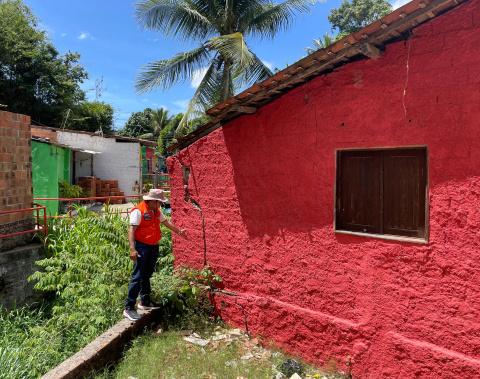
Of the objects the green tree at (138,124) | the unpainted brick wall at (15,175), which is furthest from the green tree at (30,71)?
the unpainted brick wall at (15,175)

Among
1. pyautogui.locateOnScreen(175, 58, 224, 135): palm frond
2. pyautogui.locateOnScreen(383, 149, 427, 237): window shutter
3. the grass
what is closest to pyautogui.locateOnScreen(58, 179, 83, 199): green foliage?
pyautogui.locateOnScreen(175, 58, 224, 135): palm frond

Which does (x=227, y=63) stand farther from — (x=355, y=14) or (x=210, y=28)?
(x=355, y=14)

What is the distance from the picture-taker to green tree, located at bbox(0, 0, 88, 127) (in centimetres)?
1994

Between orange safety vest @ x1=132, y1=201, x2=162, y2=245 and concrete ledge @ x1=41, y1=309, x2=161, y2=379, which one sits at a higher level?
orange safety vest @ x1=132, y1=201, x2=162, y2=245

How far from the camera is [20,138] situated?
690 centimetres

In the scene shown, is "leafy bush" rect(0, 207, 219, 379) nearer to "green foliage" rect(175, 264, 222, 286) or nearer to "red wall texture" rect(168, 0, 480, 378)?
"green foliage" rect(175, 264, 222, 286)

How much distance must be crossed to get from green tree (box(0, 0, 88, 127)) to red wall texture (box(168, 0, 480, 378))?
67.6ft

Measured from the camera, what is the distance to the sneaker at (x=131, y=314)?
177 inches

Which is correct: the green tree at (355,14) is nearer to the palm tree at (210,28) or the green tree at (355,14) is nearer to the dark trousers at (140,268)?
the palm tree at (210,28)

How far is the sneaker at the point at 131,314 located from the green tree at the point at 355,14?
18.6 meters

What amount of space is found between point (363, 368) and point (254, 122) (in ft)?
10.5

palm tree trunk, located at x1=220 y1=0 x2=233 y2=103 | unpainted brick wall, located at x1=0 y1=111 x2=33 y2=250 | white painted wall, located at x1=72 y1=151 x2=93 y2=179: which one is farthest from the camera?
white painted wall, located at x1=72 y1=151 x2=93 y2=179

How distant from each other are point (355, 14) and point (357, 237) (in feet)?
66.5

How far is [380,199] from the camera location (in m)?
3.62
